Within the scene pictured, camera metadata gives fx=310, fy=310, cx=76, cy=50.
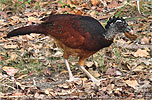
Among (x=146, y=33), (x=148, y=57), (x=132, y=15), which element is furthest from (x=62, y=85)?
(x=132, y=15)

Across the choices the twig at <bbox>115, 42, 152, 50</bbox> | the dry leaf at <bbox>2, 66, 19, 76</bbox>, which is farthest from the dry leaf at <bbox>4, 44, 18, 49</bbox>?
the twig at <bbox>115, 42, 152, 50</bbox>

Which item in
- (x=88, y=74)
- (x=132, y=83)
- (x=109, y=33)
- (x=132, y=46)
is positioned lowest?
(x=132, y=83)

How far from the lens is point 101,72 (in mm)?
4578

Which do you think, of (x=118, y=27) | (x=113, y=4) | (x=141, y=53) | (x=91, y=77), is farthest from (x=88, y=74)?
(x=113, y=4)

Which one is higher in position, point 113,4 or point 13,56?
point 113,4

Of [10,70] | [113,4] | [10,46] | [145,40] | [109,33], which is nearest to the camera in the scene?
[109,33]

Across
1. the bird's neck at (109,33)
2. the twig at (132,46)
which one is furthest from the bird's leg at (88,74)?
the twig at (132,46)

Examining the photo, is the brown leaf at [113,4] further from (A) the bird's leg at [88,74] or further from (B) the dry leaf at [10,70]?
(B) the dry leaf at [10,70]

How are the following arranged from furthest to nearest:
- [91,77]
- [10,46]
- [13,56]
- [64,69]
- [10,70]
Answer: [10,46] < [13,56] < [64,69] < [10,70] < [91,77]

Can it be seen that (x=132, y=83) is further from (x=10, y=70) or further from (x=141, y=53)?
(x=10, y=70)

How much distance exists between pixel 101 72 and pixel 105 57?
0.43 meters

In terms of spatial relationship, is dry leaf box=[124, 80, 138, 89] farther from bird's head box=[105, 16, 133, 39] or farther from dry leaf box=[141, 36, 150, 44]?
dry leaf box=[141, 36, 150, 44]

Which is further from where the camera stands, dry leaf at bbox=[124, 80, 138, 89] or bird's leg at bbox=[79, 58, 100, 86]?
bird's leg at bbox=[79, 58, 100, 86]

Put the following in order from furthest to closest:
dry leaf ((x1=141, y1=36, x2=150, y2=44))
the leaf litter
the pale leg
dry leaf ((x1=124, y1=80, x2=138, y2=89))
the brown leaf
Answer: the brown leaf, dry leaf ((x1=141, y1=36, x2=150, y2=44)), the pale leg, dry leaf ((x1=124, y1=80, x2=138, y2=89)), the leaf litter
